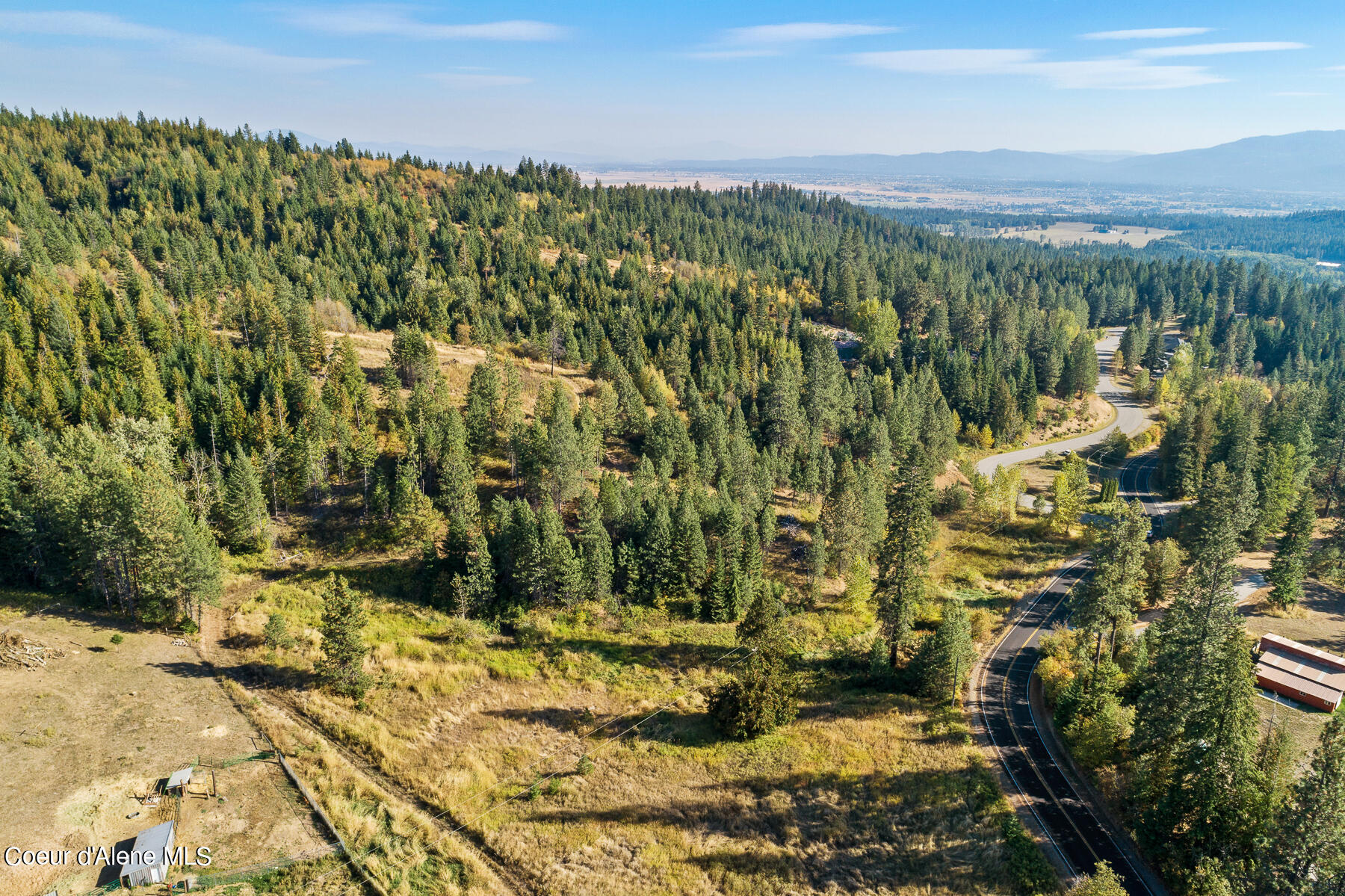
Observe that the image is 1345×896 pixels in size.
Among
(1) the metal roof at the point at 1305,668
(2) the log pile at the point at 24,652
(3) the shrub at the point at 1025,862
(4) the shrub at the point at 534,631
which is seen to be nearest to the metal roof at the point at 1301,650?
(1) the metal roof at the point at 1305,668

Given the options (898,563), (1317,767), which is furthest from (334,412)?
(1317,767)

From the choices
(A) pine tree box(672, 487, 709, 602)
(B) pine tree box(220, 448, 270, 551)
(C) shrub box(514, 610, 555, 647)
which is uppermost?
(B) pine tree box(220, 448, 270, 551)

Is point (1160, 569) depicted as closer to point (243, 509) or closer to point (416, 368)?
point (416, 368)

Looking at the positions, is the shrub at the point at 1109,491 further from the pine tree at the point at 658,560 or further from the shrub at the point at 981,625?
the pine tree at the point at 658,560

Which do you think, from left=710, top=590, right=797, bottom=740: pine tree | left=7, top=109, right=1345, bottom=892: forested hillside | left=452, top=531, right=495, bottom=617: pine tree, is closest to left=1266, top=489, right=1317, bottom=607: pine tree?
left=7, top=109, right=1345, bottom=892: forested hillside

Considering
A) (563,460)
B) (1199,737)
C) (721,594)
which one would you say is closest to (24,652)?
(563,460)

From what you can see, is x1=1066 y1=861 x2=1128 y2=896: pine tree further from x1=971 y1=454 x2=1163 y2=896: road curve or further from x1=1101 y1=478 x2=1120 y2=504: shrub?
x1=1101 y1=478 x2=1120 y2=504: shrub
